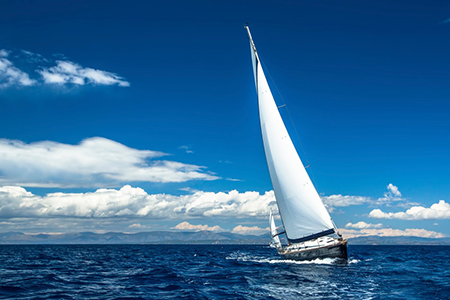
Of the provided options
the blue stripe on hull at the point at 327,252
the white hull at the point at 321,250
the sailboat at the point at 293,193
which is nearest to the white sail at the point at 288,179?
the sailboat at the point at 293,193

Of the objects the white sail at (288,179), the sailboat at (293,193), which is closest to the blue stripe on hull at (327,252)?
the sailboat at (293,193)

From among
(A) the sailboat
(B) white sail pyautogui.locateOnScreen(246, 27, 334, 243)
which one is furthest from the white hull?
(B) white sail pyautogui.locateOnScreen(246, 27, 334, 243)

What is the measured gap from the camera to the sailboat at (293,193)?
119 ft

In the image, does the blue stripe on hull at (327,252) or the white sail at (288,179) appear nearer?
the blue stripe on hull at (327,252)

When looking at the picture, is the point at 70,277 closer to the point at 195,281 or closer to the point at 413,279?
the point at 195,281

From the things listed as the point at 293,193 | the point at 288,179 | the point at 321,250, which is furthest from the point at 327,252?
the point at 288,179

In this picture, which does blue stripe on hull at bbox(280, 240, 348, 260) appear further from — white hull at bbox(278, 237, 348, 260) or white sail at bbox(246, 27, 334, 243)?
white sail at bbox(246, 27, 334, 243)

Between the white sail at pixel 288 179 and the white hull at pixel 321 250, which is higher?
the white sail at pixel 288 179

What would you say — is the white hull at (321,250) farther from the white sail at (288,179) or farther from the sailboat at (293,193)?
the white sail at (288,179)

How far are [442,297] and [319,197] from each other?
1671 centimetres

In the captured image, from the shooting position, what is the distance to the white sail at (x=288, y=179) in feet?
120

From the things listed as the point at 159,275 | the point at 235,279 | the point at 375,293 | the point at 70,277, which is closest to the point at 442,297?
the point at 375,293

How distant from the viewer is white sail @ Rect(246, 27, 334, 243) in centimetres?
3647

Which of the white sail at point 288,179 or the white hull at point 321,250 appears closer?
the white hull at point 321,250
